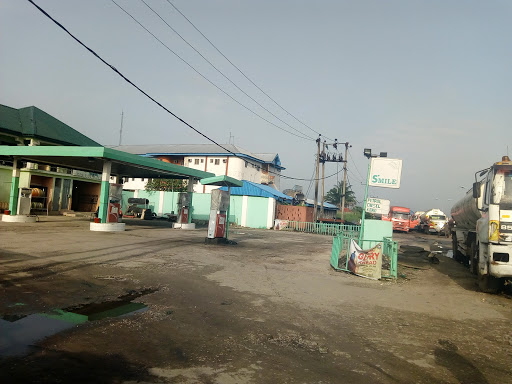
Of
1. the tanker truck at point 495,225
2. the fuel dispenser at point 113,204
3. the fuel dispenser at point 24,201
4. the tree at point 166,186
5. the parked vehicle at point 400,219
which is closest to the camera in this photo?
the tanker truck at point 495,225

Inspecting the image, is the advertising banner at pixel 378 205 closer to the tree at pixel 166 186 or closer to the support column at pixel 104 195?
the support column at pixel 104 195

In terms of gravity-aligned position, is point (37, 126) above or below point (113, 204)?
above

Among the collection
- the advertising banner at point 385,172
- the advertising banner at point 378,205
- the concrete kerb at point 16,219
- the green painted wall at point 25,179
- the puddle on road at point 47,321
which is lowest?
the puddle on road at point 47,321

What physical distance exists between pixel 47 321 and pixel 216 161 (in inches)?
1656

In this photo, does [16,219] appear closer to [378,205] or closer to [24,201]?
[24,201]

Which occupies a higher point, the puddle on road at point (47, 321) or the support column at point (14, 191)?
the support column at point (14, 191)

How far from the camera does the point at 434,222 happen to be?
43.7 meters

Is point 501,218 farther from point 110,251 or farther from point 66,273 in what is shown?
point 110,251

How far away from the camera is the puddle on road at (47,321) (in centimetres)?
469

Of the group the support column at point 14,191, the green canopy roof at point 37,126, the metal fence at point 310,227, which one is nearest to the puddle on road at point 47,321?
the support column at point 14,191

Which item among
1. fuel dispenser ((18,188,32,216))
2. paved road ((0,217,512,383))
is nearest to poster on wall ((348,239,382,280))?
paved road ((0,217,512,383))

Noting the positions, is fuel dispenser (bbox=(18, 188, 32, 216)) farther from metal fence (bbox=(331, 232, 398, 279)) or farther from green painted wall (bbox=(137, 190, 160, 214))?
metal fence (bbox=(331, 232, 398, 279))

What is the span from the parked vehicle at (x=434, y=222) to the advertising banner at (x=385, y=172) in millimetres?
32615

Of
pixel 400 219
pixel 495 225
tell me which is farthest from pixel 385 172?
pixel 400 219
